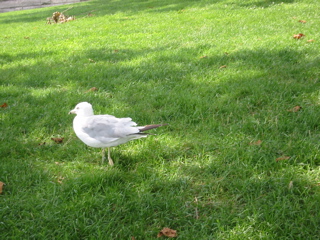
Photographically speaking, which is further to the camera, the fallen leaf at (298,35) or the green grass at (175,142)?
the fallen leaf at (298,35)

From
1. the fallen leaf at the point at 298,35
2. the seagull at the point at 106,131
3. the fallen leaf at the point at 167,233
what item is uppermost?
the seagull at the point at 106,131

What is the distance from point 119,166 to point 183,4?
33.4 feet

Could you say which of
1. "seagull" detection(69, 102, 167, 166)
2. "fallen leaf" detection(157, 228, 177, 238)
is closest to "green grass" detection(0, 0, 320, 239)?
"fallen leaf" detection(157, 228, 177, 238)

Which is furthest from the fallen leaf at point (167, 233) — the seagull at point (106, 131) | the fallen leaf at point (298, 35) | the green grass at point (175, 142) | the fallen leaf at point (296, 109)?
the fallen leaf at point (298, 35)

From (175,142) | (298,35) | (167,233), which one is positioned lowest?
(167,233)

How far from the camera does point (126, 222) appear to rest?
8.54 ft

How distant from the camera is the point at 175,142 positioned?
139 inches

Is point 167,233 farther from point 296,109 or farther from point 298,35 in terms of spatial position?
point 298,35

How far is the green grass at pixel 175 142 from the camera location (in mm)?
2559

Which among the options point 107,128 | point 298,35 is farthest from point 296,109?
point 298,35

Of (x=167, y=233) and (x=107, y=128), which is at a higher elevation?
(x=107, y=128)

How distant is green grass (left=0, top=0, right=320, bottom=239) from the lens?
256 cm

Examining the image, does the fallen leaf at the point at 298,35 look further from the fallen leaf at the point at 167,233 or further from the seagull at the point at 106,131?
the fallen leaf at the point at 167,233

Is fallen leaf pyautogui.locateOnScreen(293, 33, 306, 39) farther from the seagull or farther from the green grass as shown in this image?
the seagull
